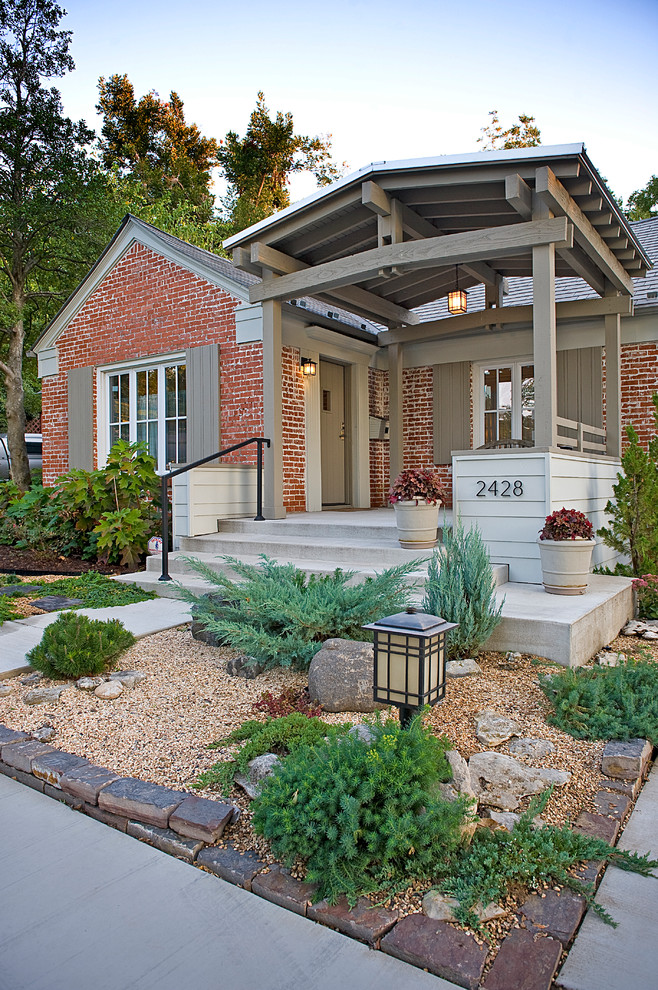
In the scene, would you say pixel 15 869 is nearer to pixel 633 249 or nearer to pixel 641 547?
pixel 641 547

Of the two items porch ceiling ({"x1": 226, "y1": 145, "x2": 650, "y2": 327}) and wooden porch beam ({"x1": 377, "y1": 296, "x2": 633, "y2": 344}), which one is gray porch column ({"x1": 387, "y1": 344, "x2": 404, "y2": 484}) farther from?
porch ceiling ({"x1": 226, "y1": 145, "x2": 650, "y2": 327})

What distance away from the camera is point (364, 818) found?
1.87 meters

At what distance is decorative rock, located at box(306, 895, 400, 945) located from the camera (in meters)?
1.66

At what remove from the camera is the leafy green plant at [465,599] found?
369cm

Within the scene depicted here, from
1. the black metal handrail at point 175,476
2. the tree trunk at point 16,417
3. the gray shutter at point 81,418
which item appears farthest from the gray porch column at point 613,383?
the tree trunk at point 16,417

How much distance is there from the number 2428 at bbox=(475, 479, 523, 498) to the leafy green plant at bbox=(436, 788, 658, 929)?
3.30 m

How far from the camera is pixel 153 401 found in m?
9.68

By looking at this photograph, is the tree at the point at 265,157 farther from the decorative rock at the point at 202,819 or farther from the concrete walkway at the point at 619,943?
the concrete walkway at the point at 619,943

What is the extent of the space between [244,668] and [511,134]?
23.1 m

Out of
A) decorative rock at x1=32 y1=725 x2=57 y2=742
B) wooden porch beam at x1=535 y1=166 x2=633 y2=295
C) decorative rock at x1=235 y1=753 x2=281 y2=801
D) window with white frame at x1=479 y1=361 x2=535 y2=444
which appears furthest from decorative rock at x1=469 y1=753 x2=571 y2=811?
window with white frame at x1=479 y1=361 x2=535 y2=444

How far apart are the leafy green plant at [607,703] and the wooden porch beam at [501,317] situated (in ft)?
16.9

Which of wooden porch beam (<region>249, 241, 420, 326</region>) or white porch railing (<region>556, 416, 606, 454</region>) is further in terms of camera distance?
wooden porch beam (<region>249, 241, 420, 326</region>)

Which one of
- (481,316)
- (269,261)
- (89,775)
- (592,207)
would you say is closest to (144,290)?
(269,261)

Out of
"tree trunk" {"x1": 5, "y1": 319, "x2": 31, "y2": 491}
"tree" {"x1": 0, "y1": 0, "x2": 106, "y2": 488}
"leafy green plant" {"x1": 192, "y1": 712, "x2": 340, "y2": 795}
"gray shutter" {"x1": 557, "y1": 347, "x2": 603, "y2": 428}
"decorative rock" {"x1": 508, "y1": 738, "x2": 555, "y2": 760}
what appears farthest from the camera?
"tree" {"x1": 0, "y1": 0, "x2": 106, "y2": 488}
